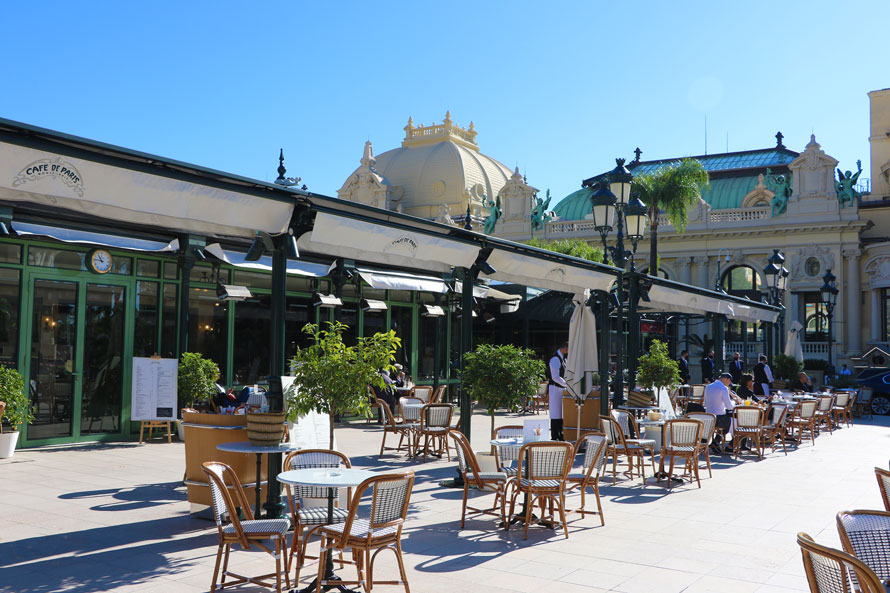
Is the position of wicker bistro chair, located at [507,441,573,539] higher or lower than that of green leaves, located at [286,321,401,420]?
lower

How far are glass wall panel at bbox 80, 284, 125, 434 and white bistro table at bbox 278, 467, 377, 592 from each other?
28.9ft

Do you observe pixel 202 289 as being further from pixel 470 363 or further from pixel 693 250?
pixel 693 250

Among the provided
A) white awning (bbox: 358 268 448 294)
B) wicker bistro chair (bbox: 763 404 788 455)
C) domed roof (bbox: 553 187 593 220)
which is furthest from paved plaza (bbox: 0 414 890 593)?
domed roof (bbox: 553 187 593 220)

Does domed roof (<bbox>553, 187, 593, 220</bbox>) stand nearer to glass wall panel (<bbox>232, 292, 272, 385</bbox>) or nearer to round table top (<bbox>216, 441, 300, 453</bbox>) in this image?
glass wall panel (<bbox>232, 292, 272, 385</bbox>)

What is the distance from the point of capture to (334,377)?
289 inches

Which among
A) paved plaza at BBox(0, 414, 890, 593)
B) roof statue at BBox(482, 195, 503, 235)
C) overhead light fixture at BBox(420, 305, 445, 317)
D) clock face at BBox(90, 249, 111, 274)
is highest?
roof statue at BBox(482, 195, 503, 235)

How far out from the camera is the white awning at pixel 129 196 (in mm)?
5062

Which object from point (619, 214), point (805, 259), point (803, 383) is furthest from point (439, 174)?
point (619, 214)

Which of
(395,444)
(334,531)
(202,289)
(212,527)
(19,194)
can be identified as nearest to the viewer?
(19,194)

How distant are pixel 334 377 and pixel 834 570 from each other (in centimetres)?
477

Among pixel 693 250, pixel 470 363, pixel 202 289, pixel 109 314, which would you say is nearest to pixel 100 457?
pixel 109 314

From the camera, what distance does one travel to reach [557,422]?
13.2 meters

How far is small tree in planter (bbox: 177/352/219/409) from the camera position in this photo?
44.4ft

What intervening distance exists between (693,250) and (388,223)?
40.2 metres
